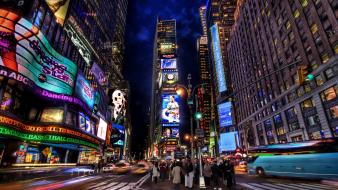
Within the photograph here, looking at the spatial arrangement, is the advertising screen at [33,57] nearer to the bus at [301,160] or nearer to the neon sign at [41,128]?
the neon sign at [41,128]

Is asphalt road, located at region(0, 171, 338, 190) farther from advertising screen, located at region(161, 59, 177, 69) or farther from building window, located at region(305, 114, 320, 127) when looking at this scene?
advertising screen, located at region(161, 59, 177, 69)

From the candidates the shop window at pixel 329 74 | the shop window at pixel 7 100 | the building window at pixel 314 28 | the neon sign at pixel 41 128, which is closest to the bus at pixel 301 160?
the shop window at pixel 329 74

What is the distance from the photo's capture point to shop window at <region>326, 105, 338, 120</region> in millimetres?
33781

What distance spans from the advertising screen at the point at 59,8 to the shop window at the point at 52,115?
22.6m

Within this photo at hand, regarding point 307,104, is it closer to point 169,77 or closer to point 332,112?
point 332,112

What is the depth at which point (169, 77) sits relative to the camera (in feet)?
464

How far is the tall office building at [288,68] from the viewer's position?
1399 inches

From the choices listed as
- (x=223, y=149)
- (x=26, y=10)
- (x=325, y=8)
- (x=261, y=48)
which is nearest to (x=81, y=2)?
(x=26, y=10)

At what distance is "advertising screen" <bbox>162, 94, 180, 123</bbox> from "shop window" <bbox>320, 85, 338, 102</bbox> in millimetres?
94419

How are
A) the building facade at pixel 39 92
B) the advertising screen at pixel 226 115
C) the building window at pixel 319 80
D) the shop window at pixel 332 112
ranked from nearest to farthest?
the building facade at pixel 39 92, the shop window at pixel 332 112, the building window at pixel 319 80, the advertising screen at pixel 226 115

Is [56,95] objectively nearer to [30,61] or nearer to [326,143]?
[30,61]

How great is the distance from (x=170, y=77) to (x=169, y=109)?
27621 millimetres

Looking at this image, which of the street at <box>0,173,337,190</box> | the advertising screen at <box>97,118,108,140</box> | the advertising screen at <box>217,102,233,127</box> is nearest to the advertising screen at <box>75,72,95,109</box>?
the advertising screen at <box>97,118,108,140</box>

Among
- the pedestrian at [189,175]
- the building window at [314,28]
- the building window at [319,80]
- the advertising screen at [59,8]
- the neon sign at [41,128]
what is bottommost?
the pedestrian at [189,175]
